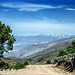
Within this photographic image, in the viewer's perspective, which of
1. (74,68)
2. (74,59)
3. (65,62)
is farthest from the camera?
(65,62)

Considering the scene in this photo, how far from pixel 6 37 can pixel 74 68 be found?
1574 cm

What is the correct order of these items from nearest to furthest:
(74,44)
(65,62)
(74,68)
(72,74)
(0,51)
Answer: (72,74)
(74,68)
(65,62)
(0,51)
(74,44)

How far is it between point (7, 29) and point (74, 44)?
17531 mm

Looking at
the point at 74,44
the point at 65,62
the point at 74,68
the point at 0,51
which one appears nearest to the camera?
the point at 74,68

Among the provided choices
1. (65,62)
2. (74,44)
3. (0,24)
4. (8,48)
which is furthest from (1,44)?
(74,44)

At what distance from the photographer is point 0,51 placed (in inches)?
1118

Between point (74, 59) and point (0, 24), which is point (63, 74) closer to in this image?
point (74, 59)

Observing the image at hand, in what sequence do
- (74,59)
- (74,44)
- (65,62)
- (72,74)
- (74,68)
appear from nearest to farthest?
(72,74)
(74,68)
(74,59)
(65,62)
(74,44)

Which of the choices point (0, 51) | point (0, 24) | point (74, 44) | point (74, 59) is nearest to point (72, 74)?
point (74, 59)

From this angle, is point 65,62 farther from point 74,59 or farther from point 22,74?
point 22,74

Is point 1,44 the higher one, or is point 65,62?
point 1,44

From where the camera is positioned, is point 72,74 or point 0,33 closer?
point 72,74

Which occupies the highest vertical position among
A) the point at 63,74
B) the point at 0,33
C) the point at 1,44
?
the point at 0,33

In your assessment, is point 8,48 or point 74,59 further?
point 8,48
